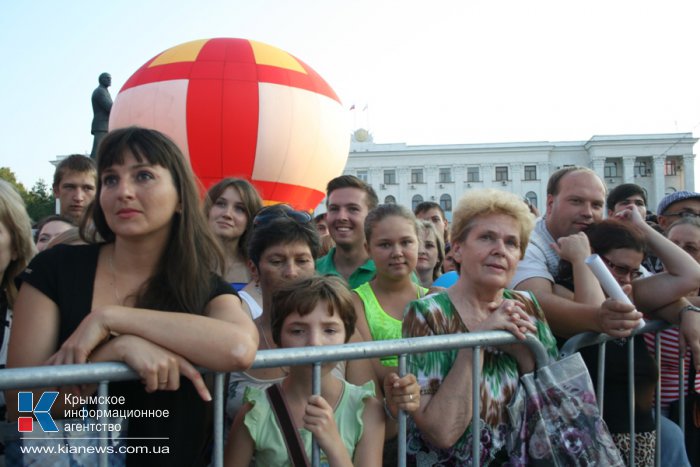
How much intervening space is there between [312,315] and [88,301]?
780mm

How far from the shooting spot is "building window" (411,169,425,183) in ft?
202

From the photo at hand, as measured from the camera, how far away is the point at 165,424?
5.96 ft

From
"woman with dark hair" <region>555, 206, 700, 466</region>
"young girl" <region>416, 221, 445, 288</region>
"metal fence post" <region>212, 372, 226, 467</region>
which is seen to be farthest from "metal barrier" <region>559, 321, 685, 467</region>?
"young girl" <region>416, 221, 445, 288</region>

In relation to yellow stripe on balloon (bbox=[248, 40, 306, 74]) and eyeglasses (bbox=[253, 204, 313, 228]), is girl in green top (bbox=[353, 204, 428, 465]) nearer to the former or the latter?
eyeglasses (bbox=[253, 204, 313, 228])

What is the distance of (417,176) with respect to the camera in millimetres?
61750

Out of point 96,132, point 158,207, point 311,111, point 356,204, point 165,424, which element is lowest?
Answer: point 165,424

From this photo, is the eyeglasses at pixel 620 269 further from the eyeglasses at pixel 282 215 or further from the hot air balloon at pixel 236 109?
the hot air balloon at pixel 236 109

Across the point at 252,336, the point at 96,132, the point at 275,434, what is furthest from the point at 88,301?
the point at 96,132

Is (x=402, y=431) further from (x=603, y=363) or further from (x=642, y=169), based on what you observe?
(x=642, y=169)

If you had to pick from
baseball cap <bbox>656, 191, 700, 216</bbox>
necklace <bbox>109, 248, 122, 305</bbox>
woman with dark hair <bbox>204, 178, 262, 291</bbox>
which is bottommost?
necklace <bbox>109, 248, 122, 305</bbox>

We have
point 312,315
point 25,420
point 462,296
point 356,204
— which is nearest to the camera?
point 25,420

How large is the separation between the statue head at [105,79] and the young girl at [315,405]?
11372 millimetres

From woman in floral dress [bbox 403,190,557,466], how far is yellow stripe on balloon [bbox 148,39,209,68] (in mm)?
11586

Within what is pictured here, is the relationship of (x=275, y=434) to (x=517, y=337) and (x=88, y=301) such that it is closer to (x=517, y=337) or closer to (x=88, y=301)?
(x=88, y=301)
